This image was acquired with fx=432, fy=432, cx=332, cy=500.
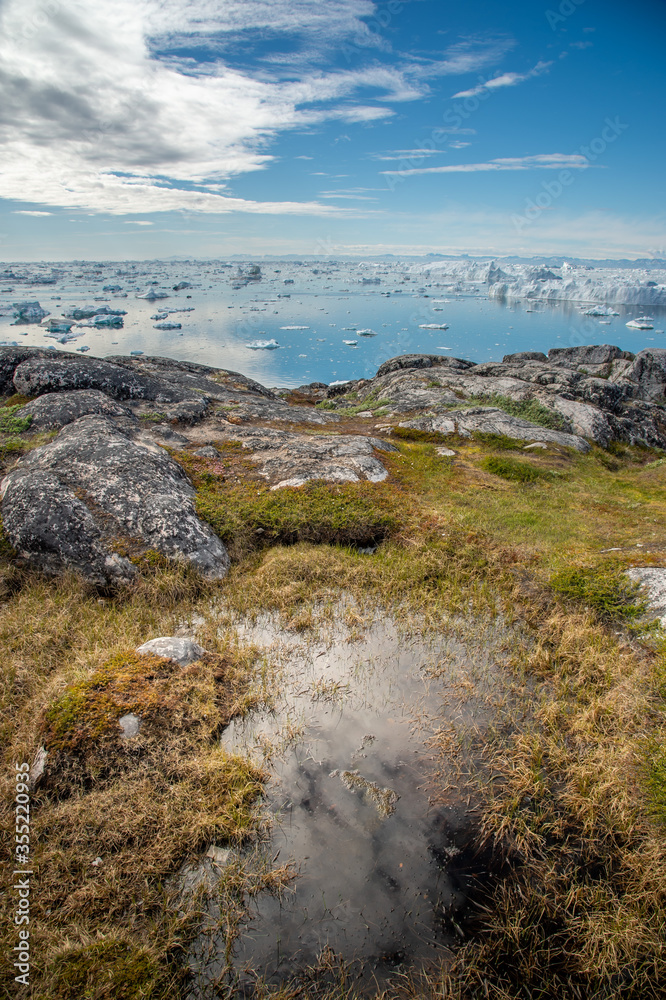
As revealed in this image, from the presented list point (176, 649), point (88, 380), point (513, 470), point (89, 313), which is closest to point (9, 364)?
point (88, 380)

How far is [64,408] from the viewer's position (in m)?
11.8

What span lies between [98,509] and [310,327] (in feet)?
156

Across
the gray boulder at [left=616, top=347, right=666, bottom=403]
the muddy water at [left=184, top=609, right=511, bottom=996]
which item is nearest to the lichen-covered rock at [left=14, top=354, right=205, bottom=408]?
the muddy water at [left=184, top=609, right=511, bottom=996]

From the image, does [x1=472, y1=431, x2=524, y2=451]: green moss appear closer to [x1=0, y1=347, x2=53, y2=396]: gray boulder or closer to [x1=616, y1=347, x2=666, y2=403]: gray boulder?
[x1=0, y1=347, x2=53, y2=396]: gray boulder

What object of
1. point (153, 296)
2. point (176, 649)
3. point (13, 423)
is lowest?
point (176, 649)

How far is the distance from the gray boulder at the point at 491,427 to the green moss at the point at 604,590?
9485 mm

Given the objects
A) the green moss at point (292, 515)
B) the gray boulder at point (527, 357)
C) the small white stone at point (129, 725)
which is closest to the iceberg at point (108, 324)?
the gray boulder at point (527, 357)

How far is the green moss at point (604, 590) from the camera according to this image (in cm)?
720

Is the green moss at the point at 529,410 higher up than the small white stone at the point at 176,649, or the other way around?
the green moss at the point at 529,410

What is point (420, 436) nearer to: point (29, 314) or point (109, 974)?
point (109, 974)

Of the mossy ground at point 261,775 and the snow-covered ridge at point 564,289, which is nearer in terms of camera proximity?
the mossy ground at point 261,775

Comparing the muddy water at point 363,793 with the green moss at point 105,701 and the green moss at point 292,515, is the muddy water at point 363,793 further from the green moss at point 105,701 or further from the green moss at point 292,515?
the green moss at point 292,515

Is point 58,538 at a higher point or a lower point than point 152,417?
lower

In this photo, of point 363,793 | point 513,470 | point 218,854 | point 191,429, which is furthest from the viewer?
point 191,429
